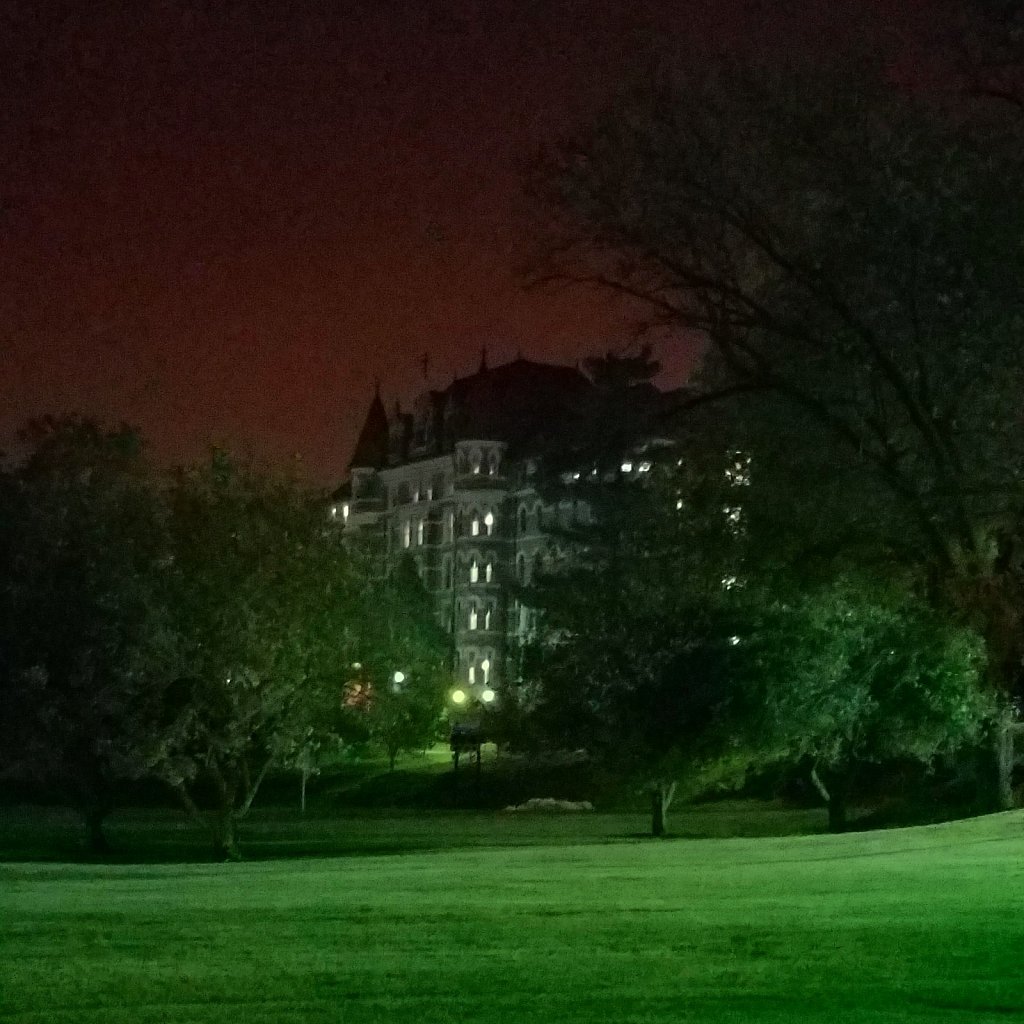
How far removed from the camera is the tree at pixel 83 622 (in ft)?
125

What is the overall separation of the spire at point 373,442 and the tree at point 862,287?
93523 millimetres

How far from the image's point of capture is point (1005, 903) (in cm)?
1764

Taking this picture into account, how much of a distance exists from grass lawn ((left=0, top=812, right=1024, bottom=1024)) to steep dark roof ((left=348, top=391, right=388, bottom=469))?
320 ft

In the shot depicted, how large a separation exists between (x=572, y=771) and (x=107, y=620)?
32.3m

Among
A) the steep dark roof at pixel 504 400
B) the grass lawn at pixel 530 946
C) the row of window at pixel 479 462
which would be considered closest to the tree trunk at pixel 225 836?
the grass lawn at pixel 530 946

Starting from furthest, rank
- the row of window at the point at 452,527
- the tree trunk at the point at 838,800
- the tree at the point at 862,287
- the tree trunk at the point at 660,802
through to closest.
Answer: the row of window at the point at 452,527, the tree trunk at the point at 660,802, the tree trunk at the point at 838,800, the tree at the point at 862,287

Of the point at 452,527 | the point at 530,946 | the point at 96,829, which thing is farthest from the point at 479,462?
the point at 530,946

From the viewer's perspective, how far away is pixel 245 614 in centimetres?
3853

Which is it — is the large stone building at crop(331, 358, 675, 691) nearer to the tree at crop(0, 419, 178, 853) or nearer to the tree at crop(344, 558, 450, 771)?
the tree at crop(344, 558, 450, 771)

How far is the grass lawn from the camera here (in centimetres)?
1181

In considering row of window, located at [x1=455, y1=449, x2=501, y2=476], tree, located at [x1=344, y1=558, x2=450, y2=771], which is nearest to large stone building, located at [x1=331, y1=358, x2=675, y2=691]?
row of window, located at [x1=455, y1=449, x2=501, y2=476]

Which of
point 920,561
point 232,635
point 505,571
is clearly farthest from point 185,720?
point 505,571

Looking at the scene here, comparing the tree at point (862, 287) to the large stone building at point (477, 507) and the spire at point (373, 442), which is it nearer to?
the large stone building at point (477, 507)

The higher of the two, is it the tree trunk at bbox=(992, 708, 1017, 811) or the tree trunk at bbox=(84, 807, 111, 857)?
the tree trunk at bbox=(992, 708, 1017, 811)
